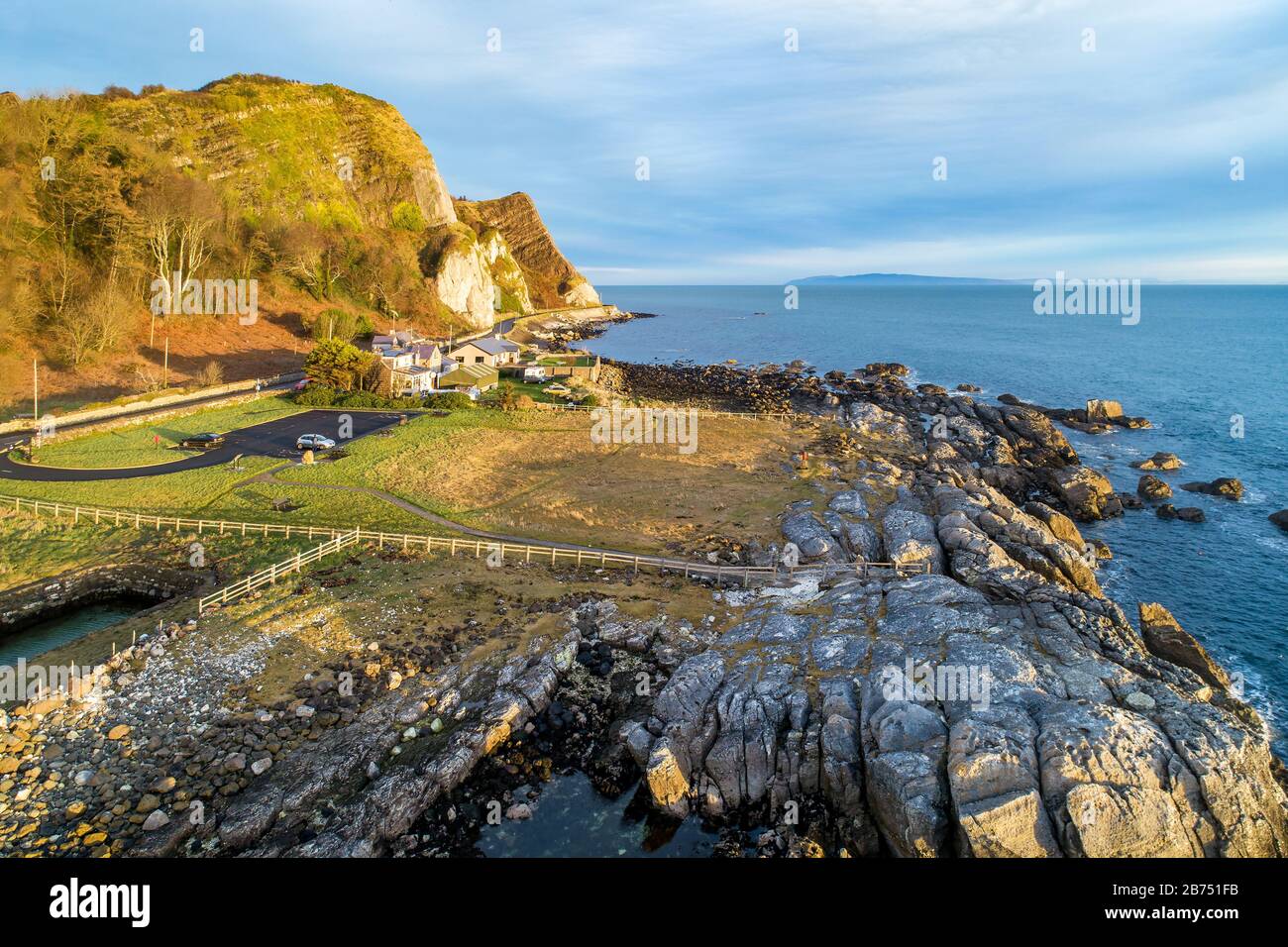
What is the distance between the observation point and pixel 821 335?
162 m

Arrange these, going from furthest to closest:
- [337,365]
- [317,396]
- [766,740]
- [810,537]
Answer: [337,365], [317,396], [810,537], [766,740]

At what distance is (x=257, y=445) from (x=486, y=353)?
123 ft

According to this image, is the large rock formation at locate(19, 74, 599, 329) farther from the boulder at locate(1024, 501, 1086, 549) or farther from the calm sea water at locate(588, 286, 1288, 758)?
the boulder at locate(1024, 501, 1086, 549)

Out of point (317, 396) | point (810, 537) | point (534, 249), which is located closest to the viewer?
point (810, 537)

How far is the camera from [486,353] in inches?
3354

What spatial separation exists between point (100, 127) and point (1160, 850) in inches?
4112

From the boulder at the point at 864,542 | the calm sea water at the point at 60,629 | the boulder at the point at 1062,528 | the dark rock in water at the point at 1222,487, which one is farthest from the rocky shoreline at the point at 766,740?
the dark rock in water at the point at 1222,487

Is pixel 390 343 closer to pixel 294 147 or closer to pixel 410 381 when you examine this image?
pixel 410 381

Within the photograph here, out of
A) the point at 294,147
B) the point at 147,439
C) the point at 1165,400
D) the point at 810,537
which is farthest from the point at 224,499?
the point at 1165,400

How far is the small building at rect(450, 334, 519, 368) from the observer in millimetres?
83312

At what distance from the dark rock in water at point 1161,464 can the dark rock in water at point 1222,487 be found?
4683 mm

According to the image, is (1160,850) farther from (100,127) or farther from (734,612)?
(100,127)
